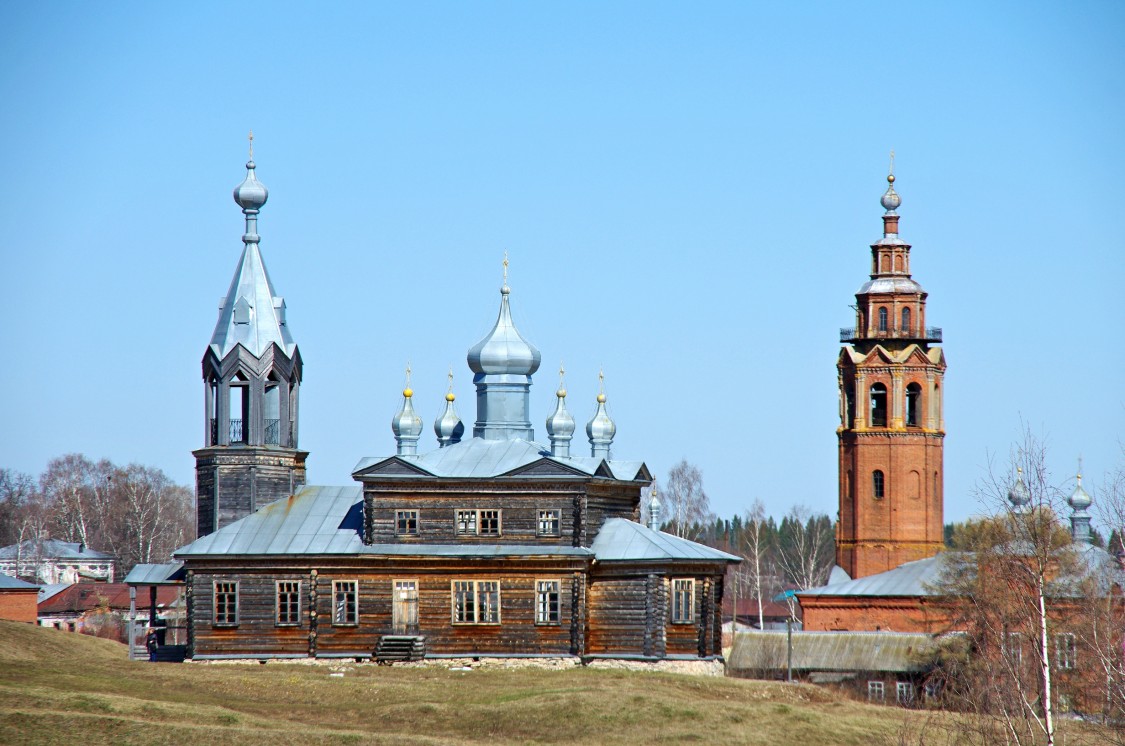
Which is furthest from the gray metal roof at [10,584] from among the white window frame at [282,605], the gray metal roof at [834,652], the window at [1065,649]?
the window at [1065,649]

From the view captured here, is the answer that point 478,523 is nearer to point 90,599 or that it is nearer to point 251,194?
point 251,194

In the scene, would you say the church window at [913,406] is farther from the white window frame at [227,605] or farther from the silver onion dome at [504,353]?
the white window frame at [227,605]

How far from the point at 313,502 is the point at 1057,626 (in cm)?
2059

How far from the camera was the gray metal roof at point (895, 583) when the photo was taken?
68562mm

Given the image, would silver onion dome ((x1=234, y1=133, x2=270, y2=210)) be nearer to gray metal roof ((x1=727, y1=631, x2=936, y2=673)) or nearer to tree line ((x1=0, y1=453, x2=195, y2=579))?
gray metal roof ((x1=727, y1=631, x2=936, y2=673))

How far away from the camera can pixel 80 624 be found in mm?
84312

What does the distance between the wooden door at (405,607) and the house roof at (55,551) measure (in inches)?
2487

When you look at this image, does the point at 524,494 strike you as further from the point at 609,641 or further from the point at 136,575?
the point at 136,575

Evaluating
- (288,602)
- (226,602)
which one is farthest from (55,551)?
(288,602)

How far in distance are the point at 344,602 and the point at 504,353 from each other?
9.18 meters

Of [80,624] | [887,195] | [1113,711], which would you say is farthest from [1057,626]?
[80,624]

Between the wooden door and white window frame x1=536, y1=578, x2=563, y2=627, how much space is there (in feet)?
10.6

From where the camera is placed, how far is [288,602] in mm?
52375

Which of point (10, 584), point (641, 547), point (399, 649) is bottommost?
point (399, 649)
